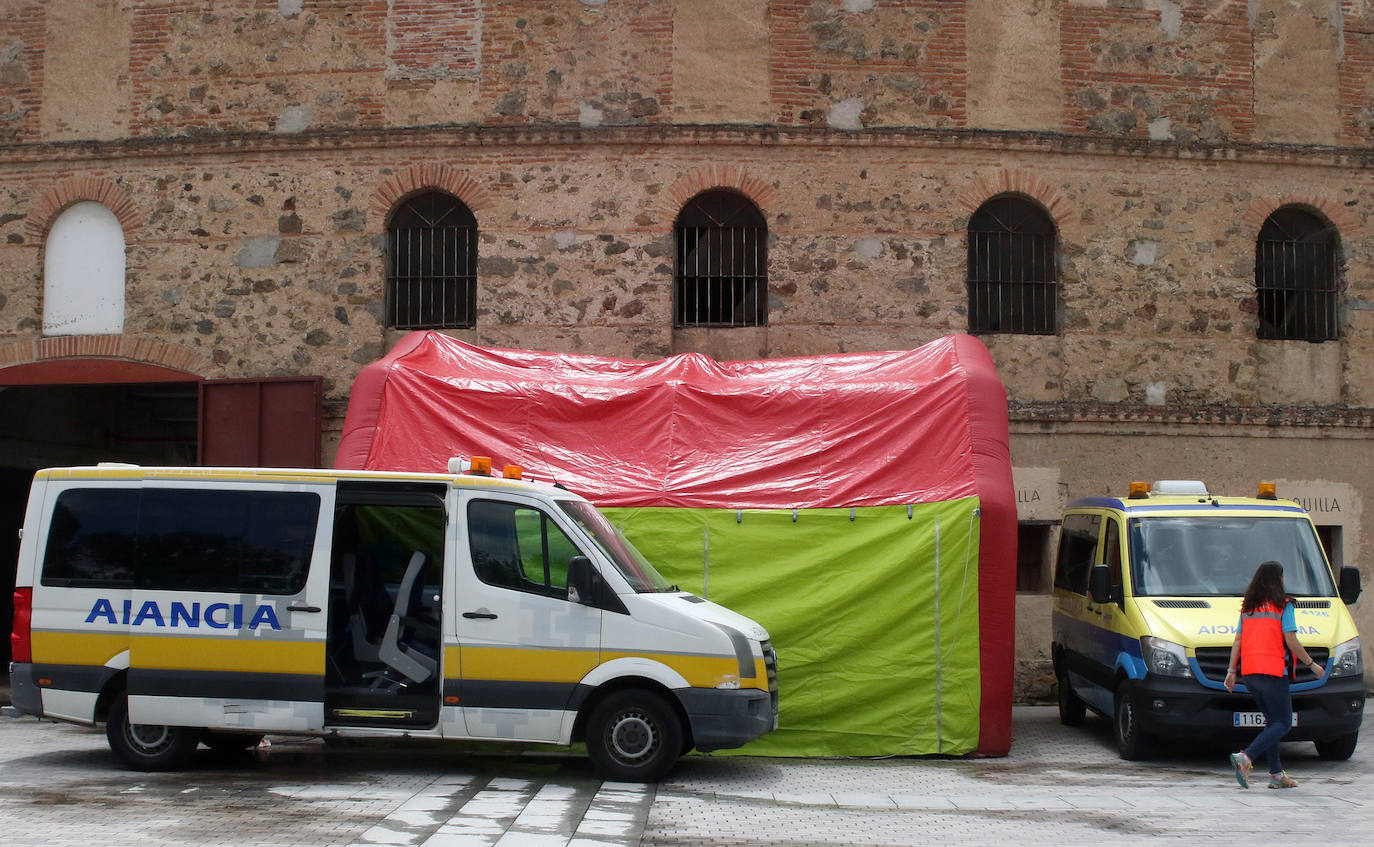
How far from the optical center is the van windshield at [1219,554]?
35.9 ft

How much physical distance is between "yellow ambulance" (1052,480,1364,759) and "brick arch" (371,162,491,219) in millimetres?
7409

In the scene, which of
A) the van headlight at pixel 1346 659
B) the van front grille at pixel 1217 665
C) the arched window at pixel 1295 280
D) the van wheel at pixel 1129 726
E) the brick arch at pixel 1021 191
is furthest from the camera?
the arched window at pixel 1295 280

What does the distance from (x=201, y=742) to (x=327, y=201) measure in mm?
6727

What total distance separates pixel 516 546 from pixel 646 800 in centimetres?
202

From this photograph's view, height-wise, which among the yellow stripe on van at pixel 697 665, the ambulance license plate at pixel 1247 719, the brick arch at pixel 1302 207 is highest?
the brick arch at pixel 1302 207

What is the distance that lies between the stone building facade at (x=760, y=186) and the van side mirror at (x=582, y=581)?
557 cm

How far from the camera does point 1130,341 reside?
1474 centimetres

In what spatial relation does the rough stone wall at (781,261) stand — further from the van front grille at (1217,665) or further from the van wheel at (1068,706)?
the van front grille at (1217,665)

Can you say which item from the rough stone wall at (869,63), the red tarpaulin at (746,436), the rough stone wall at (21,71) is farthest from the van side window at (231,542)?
the rough stone wall at (21,71)

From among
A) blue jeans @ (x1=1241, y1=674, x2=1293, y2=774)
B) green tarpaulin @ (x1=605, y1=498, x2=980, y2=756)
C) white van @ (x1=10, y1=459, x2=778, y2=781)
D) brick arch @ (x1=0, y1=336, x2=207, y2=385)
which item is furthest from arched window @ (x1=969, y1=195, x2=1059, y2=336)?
brick arch @ (x1=0, y1=336, x2=207, y2=385)

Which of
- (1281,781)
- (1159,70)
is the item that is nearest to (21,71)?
(1159,70)

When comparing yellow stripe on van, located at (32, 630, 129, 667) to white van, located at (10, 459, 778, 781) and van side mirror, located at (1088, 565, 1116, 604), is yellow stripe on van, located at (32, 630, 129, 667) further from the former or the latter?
van side mirror, located at (1088, 565, 1116, 604)

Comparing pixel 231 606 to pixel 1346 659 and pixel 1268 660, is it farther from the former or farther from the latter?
pixel 1346 659

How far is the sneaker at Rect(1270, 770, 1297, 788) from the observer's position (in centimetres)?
936
